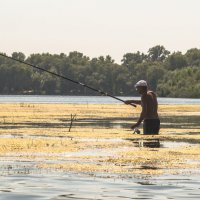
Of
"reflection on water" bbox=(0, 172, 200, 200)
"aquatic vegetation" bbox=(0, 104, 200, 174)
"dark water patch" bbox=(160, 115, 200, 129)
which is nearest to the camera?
"reflection on water" bbox=(0, 172, 200, 200)

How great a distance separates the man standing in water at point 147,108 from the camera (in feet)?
94.1

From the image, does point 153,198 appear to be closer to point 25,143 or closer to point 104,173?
point 104,173

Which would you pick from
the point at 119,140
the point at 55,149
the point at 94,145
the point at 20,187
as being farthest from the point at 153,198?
the point at 119,140

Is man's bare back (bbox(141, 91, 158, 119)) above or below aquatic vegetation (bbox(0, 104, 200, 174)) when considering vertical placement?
above

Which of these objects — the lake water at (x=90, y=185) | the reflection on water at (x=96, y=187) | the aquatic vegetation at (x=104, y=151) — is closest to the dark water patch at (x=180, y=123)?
the aquatic vegetation at (x=104, y=151)

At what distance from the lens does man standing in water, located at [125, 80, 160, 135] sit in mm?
28688

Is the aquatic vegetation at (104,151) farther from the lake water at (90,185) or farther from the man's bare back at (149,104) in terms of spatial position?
the lake water at (90,185)

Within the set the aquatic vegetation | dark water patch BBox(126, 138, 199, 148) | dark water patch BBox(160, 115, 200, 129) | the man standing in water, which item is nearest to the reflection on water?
the aquatic vegetation

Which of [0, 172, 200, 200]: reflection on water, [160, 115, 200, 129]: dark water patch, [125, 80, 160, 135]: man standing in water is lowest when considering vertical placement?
[0, 172, 200, 200]: reflection on water

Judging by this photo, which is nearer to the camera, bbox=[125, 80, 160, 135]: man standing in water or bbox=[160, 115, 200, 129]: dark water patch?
bbox=[125, 80, 160, 135]: man standing in water

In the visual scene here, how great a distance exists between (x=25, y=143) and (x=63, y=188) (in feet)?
34.3

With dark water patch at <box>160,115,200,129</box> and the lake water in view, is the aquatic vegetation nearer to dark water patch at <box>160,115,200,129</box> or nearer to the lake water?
the lake water

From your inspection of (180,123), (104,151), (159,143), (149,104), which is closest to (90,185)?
(104,151)

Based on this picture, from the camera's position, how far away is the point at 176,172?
60.6 feet
